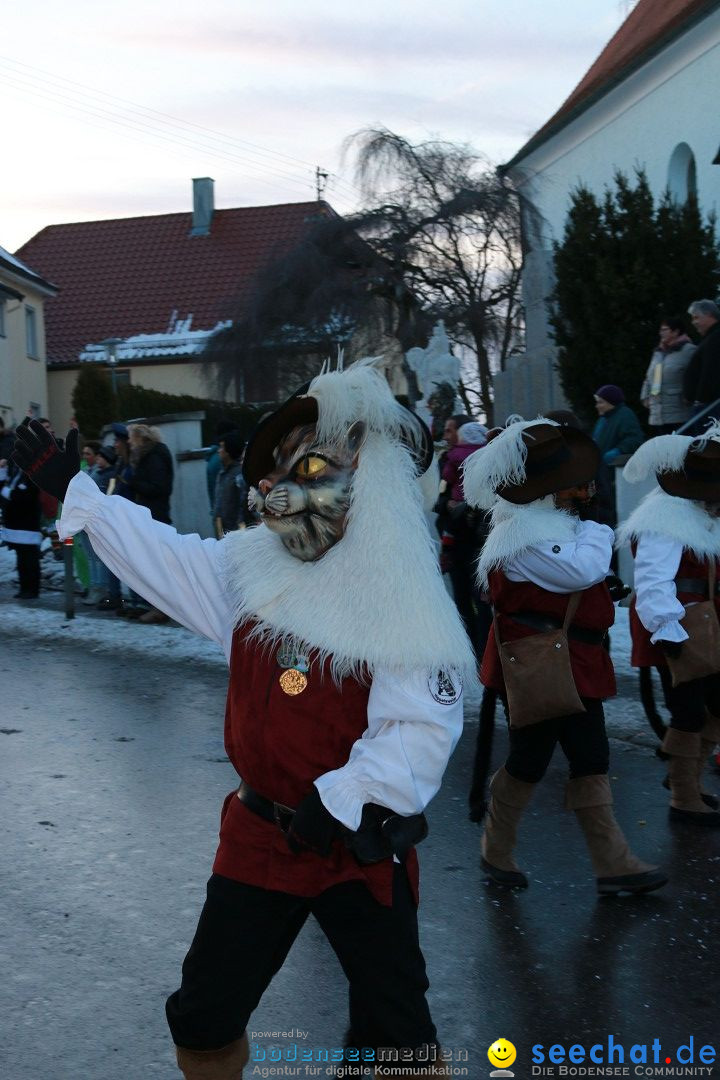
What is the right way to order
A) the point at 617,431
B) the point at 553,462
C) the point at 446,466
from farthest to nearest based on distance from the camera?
the point at 617,431 < the point at 446,466 < the point at 553,462

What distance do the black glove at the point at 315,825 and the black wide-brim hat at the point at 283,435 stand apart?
0.84 meters

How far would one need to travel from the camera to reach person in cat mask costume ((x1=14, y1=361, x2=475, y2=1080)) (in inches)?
107

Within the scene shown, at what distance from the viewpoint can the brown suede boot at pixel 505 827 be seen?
4988 millimetres

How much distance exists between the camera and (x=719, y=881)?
5055 mm

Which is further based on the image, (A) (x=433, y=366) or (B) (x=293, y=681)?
(A) (x=433, y=366)

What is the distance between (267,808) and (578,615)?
2.38m

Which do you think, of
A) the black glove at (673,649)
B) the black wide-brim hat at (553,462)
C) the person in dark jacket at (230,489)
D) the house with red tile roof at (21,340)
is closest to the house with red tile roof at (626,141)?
the person in dark jacket at (230,489)

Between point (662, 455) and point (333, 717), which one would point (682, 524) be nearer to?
point (662, 455)

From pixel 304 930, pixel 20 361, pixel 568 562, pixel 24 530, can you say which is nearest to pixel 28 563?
pixel 24 530

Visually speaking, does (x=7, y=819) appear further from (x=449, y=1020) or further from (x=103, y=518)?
(x=103, y=518)

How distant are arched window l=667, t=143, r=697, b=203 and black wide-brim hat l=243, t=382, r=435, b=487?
68.8ft

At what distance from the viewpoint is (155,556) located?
10.1 ft

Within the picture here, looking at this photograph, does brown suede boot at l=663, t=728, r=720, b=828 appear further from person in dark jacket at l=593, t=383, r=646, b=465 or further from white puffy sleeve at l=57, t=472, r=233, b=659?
person in dark jacket at l=593, t=383, r=646, b=465

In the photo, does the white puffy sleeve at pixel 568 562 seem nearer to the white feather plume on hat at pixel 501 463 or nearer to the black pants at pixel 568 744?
the white feather plume on hat at pixel 501 463
